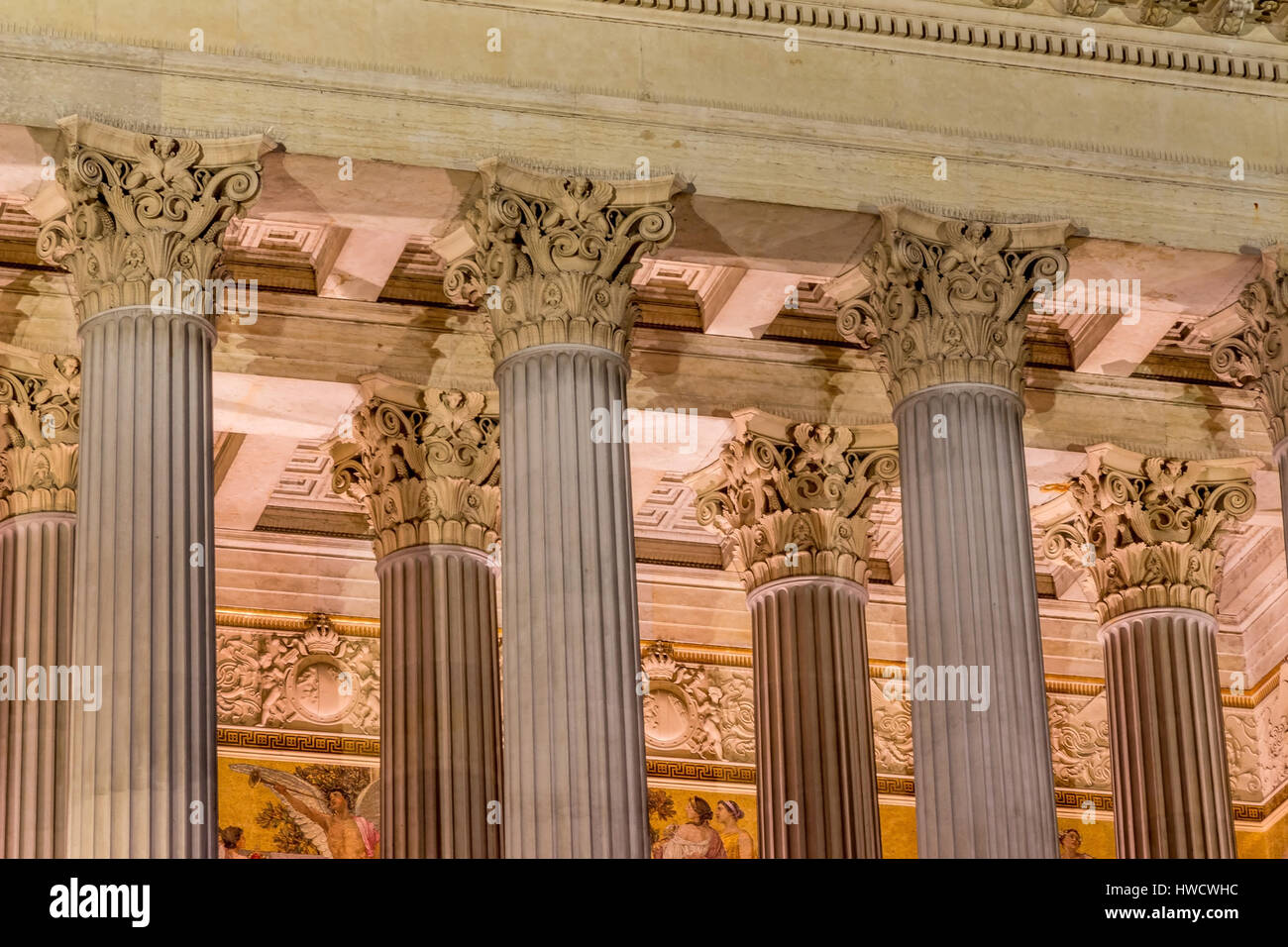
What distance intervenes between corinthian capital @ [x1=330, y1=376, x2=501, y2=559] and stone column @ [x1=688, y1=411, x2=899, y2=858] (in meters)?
2.62

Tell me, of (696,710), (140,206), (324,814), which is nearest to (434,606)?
(324,814)

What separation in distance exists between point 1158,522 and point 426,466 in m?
7.53

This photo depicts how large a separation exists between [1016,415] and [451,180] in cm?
534

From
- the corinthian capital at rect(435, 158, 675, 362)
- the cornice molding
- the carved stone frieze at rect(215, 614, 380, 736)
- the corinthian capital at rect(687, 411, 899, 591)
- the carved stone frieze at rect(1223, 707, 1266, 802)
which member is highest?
the cornice molding

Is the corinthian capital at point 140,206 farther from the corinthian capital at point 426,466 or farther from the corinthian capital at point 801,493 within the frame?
the corinthian capital at point 801,493

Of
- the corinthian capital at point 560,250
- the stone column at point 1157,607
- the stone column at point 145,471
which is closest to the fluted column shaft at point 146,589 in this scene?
the stone column at point 145,471

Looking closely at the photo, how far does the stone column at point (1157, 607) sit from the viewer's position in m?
31.5

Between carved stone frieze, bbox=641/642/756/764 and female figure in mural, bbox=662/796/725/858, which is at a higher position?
carved stone frieze, bbox=641/642/756/764

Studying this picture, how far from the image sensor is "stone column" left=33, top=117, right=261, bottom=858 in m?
23.8

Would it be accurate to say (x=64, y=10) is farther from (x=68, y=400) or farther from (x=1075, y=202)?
(x=1075, y=202)

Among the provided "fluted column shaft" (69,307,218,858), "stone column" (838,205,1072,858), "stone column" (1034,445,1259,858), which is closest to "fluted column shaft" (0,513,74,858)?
"fluted column shaft" (69,307,218,858)

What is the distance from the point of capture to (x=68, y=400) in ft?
95.1

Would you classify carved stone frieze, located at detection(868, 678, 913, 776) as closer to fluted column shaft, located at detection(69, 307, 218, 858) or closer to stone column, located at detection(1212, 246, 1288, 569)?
stone column, located at detection(1212, 246, 1288, 569)
